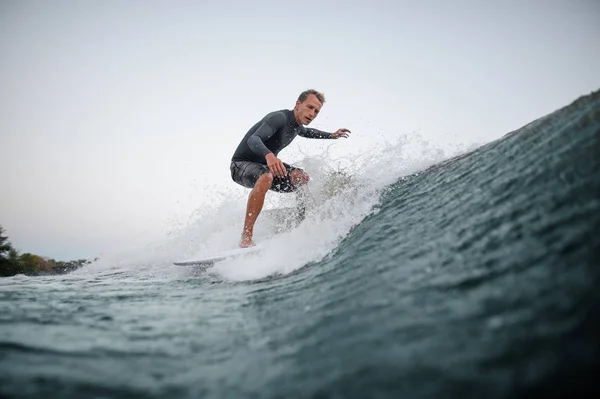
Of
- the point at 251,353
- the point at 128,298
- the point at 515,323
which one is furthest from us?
the point at 128,298

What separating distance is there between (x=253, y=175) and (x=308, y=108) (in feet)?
4.44

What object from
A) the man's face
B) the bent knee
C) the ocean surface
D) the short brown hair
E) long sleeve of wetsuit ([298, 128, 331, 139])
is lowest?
the ocean surface

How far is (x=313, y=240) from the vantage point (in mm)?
3709

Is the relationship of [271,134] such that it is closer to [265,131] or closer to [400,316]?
[265,131]

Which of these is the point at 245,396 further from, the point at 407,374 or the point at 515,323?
the point at 515,323

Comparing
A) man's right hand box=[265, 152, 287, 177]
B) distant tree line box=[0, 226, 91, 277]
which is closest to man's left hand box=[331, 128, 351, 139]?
man's right hand box=[265, 152, 287, 177]

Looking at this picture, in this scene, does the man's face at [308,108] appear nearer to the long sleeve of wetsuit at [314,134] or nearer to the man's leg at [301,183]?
the long sleeve of wetsuit at [314,134]

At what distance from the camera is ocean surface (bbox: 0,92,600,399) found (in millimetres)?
1018

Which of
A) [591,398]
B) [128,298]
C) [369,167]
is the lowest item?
[591,398]

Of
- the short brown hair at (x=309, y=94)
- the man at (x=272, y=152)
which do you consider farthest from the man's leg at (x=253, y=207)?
the short brown hair at (x=309, y=94)

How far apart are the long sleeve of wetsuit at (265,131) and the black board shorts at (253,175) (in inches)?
16.5

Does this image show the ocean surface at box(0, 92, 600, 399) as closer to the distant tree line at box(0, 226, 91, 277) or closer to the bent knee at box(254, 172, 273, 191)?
the bent knee at box(254, 172, 273, 191)

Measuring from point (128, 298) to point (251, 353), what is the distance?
5.76 feet

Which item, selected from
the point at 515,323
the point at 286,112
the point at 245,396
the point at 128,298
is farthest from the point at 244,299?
the point at 286,112
